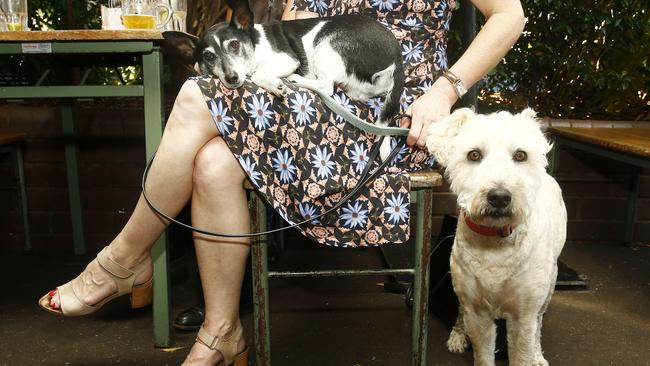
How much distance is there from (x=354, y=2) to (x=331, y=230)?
0.71 meters

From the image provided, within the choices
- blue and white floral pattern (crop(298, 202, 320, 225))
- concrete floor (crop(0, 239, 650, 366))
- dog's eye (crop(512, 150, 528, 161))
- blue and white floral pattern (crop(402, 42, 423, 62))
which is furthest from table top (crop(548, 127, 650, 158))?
blue and white floral pattern (crop(298, 202, 320, 225))

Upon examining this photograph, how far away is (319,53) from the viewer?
1650mm

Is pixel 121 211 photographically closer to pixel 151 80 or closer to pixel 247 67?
pixel 151 80

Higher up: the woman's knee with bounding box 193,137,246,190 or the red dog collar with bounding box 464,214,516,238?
the woman's knee with bounding box 193,137,246,190

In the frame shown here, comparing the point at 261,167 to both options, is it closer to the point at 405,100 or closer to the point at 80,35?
the point at 405,100

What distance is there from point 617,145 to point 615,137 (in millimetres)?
302

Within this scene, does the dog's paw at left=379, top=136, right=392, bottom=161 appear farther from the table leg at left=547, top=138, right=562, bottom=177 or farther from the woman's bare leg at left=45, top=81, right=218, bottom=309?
the table leg at left=547, top=138, right=562, bottom=177

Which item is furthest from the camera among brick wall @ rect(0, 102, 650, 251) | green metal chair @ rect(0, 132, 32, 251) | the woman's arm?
brick wall @ rect(0, 102, 650, 251)

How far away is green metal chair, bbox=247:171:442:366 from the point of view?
5.45 feet

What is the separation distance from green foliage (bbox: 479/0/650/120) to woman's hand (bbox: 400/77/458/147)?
1834mm

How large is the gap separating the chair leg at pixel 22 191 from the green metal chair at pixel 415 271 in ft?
6.50

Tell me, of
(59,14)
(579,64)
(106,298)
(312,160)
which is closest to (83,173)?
(59,14)

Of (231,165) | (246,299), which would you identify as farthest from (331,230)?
(246,299)

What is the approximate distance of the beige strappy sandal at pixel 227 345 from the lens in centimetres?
168
